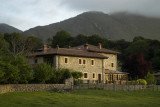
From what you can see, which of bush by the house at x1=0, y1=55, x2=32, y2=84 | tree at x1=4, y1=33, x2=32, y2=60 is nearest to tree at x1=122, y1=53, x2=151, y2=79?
tree at x1=4, y1=33, x2=32, y2=60

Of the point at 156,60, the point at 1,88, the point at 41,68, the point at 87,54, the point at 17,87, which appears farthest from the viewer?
the point at 156,60

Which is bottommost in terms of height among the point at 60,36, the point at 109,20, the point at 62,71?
the point at 62,71

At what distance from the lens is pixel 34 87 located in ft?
78.0

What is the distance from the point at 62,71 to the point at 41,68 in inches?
129

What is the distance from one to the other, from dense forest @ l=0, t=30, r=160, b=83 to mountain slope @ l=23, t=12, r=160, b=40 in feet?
223

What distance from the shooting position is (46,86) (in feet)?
81.0

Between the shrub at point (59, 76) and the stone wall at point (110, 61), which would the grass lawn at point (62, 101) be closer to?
the shrub at point (59, 76)

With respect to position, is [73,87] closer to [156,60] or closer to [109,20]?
[156,60]

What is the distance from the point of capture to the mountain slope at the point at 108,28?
499 ft

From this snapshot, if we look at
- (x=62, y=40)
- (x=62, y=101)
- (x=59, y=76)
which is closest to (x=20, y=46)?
(x=59, y=76)

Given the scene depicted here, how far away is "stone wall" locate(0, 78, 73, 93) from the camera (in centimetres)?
2102

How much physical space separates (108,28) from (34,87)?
151117 millimetres

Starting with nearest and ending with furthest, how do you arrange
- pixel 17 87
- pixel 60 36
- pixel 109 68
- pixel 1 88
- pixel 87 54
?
pixel 1 88 → pixel 17 87 → pixel 87 54 → pixel 109 68 → pixel 60 36

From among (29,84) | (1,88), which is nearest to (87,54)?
(29,84)
